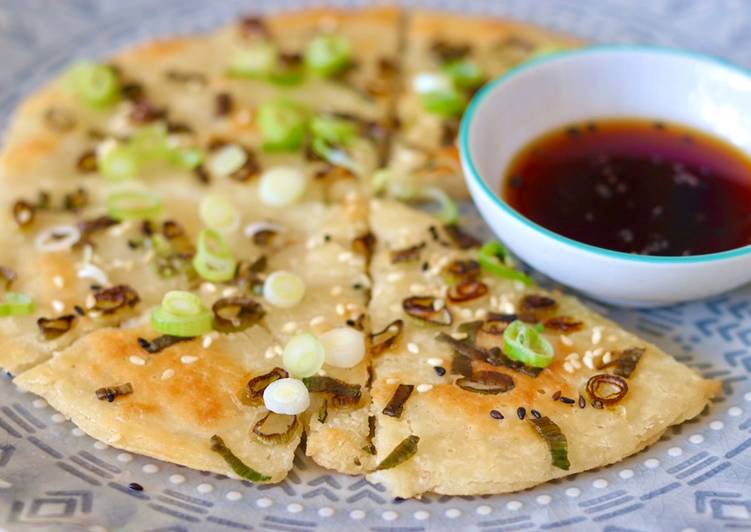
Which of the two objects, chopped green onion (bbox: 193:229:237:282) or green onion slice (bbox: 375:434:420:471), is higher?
chopped green onion (bbox: 193:229:237:282)

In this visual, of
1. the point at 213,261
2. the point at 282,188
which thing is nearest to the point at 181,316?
the point at 213,261

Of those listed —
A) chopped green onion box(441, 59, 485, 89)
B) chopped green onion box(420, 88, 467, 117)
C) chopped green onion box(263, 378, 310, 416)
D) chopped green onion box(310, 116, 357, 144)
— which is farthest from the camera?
chopped green onion box(441, 59, 485, 89)

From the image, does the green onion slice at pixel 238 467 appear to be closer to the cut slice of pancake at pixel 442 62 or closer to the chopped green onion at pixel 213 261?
the chopped green onion at pixel 213 261

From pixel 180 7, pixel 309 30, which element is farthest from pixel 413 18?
pixel 180 7

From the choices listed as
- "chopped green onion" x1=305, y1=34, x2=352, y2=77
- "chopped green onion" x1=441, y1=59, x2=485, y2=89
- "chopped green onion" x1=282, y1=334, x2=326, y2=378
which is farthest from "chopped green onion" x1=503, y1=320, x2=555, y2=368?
"chopped green onion" x1=305, y1=34, x2=352, y2=77

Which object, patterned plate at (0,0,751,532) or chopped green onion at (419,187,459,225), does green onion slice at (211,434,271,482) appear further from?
chopped green onion at (419,187,459,225)

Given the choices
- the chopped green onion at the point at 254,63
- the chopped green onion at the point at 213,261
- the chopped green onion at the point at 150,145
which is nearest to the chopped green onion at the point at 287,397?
the chopped green onion at the point at 213,261
